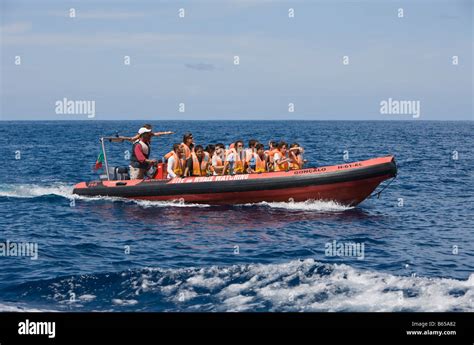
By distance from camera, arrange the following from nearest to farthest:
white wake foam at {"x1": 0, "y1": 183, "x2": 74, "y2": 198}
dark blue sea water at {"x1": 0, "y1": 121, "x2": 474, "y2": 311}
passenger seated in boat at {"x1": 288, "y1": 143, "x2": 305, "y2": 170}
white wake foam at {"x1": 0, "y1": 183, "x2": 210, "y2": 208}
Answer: dark blue sea water at {"x1": 0, "y1": 121, "x2": 474, "y2": 311}
passenger seated in boat at {"x1": 288, "y1": 143, "x2": 305, "y2": 170}
white wake foam at {"x1": 0, "y1": 183, "x2": 210, "y2": 208}
white wake foam at {"x1": 0, "y1": 183, "x2": 74, "y2": 198}

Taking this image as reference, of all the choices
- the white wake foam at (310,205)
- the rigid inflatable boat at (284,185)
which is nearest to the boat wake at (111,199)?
the white wake foam at (310,205)

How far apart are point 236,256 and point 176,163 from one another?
6.20 m

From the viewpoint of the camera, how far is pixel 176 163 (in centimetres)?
1711

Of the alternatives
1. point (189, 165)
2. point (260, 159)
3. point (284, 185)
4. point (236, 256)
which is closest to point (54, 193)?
A: point (189, 165)

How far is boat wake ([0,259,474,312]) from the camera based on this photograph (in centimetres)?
862

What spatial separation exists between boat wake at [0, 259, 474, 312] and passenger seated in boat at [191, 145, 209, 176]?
6.91m

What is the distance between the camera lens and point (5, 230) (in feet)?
46.9

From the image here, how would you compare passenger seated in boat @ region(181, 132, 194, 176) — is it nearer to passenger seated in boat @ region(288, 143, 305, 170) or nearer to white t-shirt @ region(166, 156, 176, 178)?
white t-shirt @ region(166, 156, 176, 178)

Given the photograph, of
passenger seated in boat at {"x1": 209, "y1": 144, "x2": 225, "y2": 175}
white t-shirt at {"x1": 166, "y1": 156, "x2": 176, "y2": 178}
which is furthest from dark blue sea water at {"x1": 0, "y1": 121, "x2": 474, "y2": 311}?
passenger seated in boat at {"x1": 209, "y1": 144, "x2": 225, "y2": 175}

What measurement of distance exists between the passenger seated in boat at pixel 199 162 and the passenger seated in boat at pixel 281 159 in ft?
6.32

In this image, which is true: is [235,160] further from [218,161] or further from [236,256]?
[236,256]

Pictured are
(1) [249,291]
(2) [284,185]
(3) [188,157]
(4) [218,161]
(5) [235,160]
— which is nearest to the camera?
(1) [249,291]
